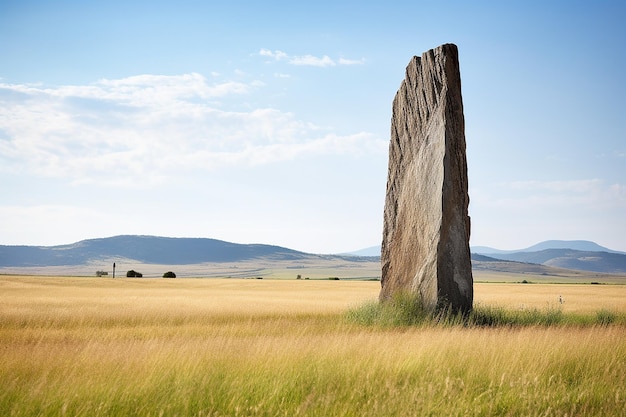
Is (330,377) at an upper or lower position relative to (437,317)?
lower

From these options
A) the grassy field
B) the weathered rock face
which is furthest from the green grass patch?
the grassy field

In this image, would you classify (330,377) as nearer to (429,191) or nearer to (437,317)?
(437,317)

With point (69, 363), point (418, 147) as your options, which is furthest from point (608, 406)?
point (418, 147)

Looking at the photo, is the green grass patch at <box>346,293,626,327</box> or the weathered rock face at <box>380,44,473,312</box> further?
the weathered rock face at <box>380,44,473,312</box>

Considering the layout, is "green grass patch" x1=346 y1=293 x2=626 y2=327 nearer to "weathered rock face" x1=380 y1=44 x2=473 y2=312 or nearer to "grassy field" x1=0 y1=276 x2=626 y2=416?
"weathered rock face" x1=380 y1=44 x2=473 y2=312

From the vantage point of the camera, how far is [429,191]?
16.6 metres

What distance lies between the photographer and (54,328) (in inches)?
627

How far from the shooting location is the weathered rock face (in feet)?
53.0

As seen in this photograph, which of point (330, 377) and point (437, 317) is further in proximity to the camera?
point (437, 317)

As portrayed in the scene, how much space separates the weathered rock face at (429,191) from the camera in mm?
16156

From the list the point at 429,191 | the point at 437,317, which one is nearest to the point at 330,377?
the point at 437,317

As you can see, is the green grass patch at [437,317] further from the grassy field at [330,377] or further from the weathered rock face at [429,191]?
the grassy field at [330,377]

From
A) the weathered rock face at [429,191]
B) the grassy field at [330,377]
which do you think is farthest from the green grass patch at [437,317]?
the grassy field at [330,377]

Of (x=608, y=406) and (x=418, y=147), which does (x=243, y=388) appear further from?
(x=418, y=147)
